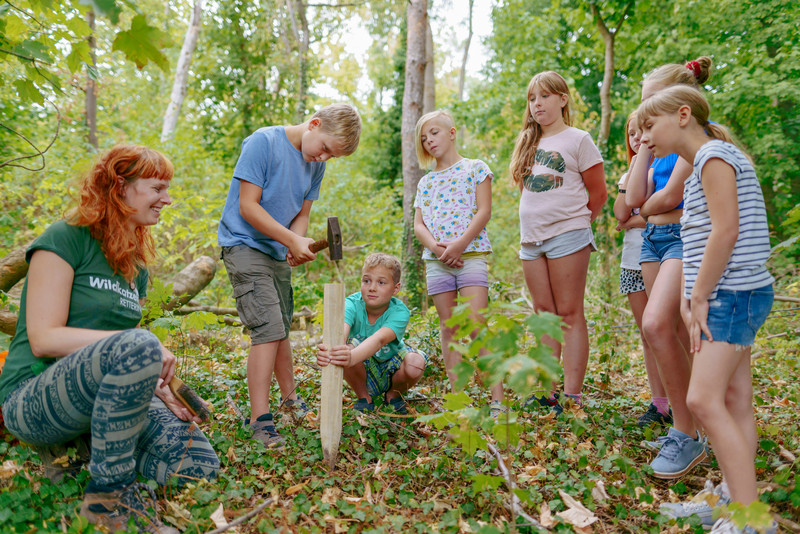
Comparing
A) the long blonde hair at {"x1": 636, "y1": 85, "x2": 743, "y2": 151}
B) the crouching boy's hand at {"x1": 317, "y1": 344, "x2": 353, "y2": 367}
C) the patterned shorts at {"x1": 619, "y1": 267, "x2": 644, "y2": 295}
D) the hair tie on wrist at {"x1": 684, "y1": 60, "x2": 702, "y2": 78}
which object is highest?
the hair tie on wrist at {"x1": 684, "y1": 60, "x2": 702, "y2": 78}

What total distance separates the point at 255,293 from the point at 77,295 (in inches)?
39.7

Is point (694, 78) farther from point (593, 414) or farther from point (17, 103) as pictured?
point (17, 103)

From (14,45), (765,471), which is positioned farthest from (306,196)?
(765,471)

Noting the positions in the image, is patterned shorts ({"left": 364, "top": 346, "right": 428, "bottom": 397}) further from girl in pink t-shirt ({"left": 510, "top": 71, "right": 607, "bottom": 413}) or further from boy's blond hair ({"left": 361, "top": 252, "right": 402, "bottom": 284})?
girl in pink t-shirt ({"left": 510, "top": 71, "right": 607, "bottom": 413})

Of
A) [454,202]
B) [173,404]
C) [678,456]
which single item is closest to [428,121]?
[454,202]

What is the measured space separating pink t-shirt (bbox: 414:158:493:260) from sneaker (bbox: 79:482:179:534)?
221 cm

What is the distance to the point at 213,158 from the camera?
14000mm

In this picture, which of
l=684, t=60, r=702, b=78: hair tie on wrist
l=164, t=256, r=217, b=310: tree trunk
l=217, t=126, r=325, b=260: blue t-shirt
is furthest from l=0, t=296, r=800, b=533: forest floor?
l=164, t=256, r=217, b=310: tree trunk

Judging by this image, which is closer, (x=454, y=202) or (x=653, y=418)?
(x=653, y=418)

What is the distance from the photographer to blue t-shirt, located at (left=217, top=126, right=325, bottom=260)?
3.10 m

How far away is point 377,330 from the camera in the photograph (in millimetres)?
3330

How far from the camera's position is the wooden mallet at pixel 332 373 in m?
2.69

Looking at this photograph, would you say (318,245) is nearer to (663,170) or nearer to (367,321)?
(367,321)

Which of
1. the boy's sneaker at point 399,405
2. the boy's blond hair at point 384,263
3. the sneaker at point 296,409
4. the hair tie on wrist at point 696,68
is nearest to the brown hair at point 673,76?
the hair tie on wrist at point 696,68
